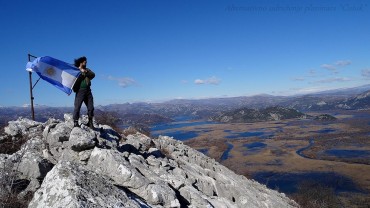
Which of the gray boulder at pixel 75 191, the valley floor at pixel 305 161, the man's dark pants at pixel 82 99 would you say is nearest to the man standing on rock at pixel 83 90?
the man's dark pants at pixel 82 99

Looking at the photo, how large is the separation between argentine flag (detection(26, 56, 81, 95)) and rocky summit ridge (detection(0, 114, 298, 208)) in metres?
1.83

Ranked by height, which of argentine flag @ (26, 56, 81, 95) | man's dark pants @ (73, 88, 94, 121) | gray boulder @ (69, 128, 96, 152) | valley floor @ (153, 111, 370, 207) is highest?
argentine flag @ (26, 56, 81, 95)

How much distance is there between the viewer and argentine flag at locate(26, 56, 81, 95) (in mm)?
12977

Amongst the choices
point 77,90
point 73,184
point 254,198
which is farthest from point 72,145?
point 254,198

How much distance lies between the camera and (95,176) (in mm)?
6957

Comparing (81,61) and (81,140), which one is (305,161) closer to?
(81,61)

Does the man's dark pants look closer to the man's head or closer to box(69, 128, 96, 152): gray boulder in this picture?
box(69, 128, 96, 152): gray boulder

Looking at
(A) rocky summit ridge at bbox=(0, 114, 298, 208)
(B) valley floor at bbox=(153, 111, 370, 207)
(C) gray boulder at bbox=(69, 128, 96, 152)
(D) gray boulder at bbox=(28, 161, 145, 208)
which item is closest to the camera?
(D) gray boulder at bbox=(28, 161, 145, 208)

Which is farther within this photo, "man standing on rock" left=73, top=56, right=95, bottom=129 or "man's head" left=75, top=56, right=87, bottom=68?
"man's head" left=75, top=56, right=87, bottom=68

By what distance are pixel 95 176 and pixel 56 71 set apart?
7.77m

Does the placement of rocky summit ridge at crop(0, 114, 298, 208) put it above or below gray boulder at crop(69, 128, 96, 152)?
below

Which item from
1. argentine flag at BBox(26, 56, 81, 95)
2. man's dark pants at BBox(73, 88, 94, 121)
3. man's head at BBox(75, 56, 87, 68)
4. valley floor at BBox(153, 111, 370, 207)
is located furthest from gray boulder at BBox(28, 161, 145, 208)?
valley floor at BBox(153, 111, 370, 207)

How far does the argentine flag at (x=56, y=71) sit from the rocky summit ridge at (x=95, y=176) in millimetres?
1832

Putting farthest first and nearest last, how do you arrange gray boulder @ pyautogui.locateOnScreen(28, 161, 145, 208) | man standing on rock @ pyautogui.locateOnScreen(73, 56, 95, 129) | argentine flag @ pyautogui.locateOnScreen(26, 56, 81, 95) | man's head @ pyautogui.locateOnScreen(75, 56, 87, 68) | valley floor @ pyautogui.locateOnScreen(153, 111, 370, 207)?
valley floor @ pyautogui.locateOnScreen(153, 111, 370, 207)
argentine flag @ pyautogui.locateOnScreen(26, 56, 81, 95)
man's head @ pyautogui.locateOnScreen(75, 56, 87, 68)
man standing on rock @ pyautogui.locateOnScreen(73, 56, 95, 129)
gray boulder @ pyautogui.locateOnScreen(28, 161, 145, 208)
